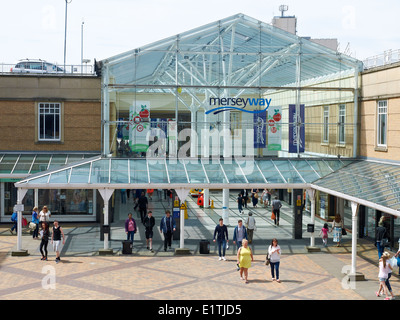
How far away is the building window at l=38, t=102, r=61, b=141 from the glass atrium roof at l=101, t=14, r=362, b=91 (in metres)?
4.57

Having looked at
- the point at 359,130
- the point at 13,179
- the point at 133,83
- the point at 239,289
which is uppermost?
the point at 133,83

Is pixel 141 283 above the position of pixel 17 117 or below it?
below

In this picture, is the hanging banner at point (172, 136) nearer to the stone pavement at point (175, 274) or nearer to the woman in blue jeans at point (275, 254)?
the stone pavement at point (175, 274)

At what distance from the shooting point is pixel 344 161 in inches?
1014

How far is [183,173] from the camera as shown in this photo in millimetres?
23344

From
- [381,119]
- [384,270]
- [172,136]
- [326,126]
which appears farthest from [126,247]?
[381,119]

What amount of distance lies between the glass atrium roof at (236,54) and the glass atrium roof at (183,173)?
11.2 ft

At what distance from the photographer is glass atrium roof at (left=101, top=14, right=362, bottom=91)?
82.5 feet

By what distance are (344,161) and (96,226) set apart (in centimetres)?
1167

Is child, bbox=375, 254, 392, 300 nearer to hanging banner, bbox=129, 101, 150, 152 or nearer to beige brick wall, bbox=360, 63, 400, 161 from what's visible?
beige brick wall, bbox=360, 63, 400, 161

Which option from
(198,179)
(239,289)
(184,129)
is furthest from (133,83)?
(239,289)

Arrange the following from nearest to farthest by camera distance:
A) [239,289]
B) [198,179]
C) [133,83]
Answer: [239,289] < [198,179] < [133,83]

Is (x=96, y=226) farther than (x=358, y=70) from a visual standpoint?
Yes

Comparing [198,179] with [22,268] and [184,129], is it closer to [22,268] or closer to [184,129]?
[184,129]
